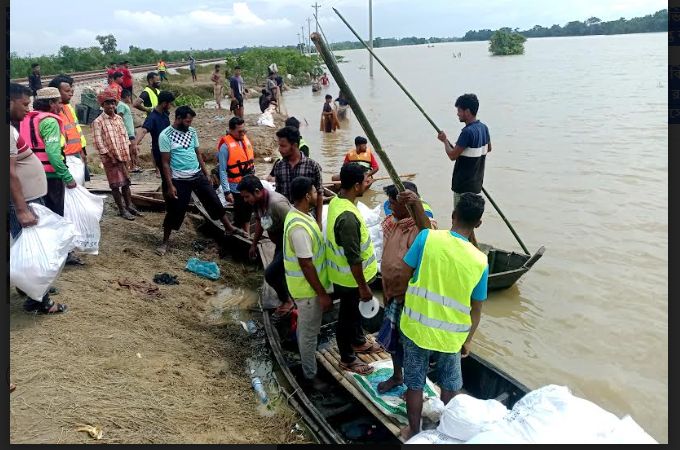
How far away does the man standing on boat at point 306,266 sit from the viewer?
345cm

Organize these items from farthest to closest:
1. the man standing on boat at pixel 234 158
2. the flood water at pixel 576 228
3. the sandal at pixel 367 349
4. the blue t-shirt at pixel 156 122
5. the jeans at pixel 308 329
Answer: the blue t-shirt at pixel 156 122
the man standing on boat at pixel 234 158
the flood water at pixel 576 228
the sandal at pixel 367 349
the jeans at pixel 308 329

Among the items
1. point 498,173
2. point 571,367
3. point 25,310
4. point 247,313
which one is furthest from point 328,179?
point 25,310

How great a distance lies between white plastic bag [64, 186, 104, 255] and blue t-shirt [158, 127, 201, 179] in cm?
99

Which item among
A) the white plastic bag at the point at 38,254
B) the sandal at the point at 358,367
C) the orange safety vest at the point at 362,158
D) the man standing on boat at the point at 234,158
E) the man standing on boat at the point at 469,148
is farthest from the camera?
the orange safety vest at the point at 362,158

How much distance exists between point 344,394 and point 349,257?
1417 mm

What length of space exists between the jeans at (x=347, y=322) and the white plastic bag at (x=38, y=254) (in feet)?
6.69

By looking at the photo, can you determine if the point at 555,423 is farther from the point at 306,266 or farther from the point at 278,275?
the point at 278,275

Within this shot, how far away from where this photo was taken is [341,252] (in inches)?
140

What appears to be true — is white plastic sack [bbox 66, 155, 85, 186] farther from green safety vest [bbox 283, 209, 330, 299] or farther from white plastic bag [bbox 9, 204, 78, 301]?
green safety vest [bbox 283, 209, 330, 299]

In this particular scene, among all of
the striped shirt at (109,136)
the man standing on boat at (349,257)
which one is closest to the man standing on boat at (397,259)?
the man standing on boat at (349,257)

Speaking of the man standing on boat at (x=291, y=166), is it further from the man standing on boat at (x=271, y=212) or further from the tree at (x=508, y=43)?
the tree at (x=508, y=43)

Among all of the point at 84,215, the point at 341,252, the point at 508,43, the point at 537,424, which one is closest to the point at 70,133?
the point at 84,215

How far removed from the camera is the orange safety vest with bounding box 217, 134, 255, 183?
20.5 feet

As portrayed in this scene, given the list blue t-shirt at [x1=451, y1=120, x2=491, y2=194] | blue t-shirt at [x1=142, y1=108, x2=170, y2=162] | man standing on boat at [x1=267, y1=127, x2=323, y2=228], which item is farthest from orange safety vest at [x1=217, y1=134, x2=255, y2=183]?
blue t-shirt at [x1=451, y1=120, x2=491, y2=194]
